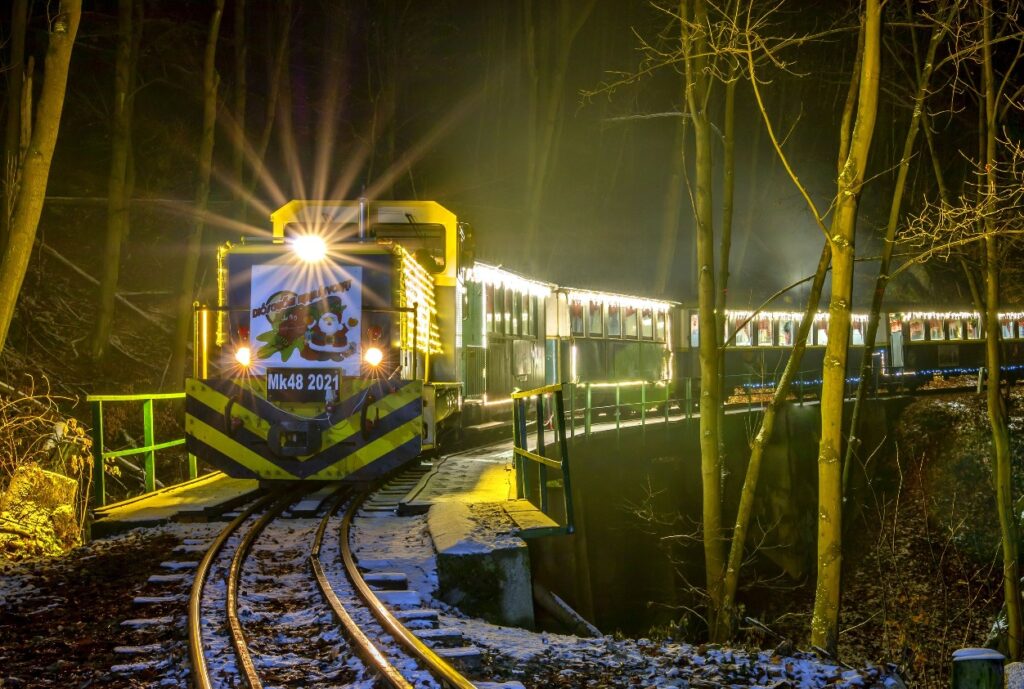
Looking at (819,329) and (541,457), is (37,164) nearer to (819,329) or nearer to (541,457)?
(541,457)

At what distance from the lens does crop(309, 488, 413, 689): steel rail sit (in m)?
4.52

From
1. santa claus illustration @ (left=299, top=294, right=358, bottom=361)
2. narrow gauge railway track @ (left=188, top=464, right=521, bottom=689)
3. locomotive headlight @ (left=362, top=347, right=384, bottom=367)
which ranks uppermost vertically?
santa claus illustration @ (left=299, top=294, right=358, bottom=361)

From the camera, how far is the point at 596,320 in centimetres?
2386

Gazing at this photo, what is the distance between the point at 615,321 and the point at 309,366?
49.5ft

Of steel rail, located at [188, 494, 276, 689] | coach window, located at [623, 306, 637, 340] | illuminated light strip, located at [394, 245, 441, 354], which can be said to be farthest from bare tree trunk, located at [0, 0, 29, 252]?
coach window, located at [623, 306, 637, 340]

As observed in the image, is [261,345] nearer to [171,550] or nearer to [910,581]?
[171,550]

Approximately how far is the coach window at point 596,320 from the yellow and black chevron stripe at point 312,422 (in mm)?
13485

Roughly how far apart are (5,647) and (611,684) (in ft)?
11.7

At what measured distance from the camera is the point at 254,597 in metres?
6.46

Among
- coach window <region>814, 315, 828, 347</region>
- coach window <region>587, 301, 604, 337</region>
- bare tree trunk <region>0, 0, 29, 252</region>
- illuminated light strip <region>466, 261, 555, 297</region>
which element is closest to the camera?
bare tree trunk <region>0, 0, 29, 252</region>

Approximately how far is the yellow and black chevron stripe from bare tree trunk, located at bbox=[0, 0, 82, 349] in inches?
83.4

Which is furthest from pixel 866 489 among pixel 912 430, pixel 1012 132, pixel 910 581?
pixel 1012 132

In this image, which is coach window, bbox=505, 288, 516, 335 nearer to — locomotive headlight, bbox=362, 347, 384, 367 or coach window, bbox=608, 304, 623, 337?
coach window, bbox=608, 304, 623, 337

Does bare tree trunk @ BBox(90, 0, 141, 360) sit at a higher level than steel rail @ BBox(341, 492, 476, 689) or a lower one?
higher
